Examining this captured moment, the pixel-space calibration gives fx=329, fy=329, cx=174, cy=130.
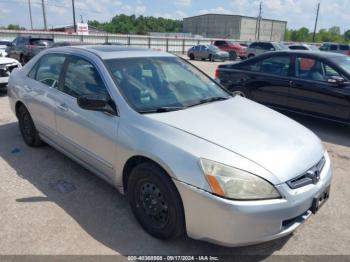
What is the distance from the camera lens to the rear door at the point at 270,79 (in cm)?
656

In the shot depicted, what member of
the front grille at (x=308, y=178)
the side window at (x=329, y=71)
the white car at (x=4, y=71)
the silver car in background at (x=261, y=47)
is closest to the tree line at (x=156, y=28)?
the silver car in background at (x=261, y=47)

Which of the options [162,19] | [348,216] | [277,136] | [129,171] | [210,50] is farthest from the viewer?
[162,19]

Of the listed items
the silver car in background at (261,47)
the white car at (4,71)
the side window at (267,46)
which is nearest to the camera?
the white car at (4,71)

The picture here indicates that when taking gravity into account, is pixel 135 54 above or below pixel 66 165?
above

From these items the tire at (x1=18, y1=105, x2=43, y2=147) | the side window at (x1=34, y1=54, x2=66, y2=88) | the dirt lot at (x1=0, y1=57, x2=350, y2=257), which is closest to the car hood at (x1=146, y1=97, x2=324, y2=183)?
the dirt lot at (x1=0, y1=57, x2=350, y2=257)

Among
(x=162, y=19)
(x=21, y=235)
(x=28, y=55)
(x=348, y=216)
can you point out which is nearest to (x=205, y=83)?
(x=348, y=216)

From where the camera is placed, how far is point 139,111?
298cm

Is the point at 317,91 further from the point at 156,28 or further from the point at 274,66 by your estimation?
the point at 156,28

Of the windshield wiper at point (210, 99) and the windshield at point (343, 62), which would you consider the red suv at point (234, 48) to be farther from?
the windshield wiper at point (210, 99)

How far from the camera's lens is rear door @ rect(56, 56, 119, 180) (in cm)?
317

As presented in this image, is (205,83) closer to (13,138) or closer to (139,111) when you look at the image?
(139,111)

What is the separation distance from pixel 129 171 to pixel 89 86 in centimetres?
107

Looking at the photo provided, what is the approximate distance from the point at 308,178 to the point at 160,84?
1707 mm

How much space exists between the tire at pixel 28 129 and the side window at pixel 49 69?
595 millimetres
